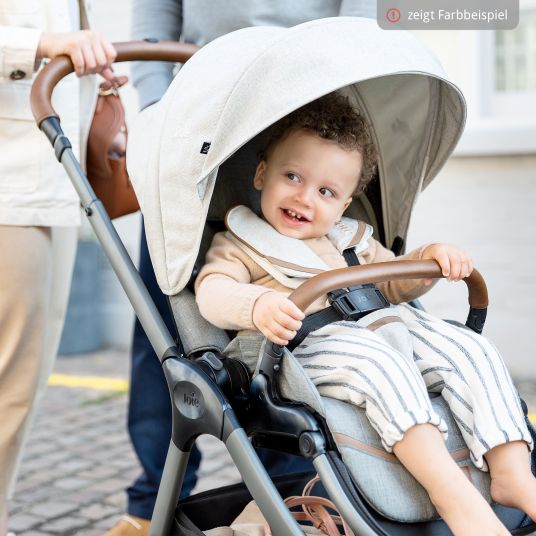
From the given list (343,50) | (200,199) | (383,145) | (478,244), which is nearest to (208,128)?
(200,199)

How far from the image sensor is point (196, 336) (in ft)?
7.54

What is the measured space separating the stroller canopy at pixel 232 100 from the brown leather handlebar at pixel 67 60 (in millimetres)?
220

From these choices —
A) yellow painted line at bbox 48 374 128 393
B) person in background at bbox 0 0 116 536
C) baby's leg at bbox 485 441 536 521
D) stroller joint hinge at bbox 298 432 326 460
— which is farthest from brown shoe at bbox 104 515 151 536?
yellow painted line at bbox 48 374 128 393

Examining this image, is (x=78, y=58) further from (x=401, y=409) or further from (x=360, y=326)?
(x=401, y=409)

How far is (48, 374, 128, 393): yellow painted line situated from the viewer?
5.52 m

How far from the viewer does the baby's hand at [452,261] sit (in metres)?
2.23

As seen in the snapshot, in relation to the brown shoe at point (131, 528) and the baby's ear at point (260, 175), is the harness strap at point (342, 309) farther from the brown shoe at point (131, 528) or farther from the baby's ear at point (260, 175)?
the brown shoe at point (131, 528)

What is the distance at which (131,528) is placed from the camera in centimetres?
296

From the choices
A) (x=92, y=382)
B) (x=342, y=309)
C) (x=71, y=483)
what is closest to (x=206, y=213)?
(x=342, y=309)

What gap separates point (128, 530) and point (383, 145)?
1.44m

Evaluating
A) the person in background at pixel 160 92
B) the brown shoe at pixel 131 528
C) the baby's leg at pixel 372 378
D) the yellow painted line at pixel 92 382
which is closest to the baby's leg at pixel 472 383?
the baby's leg at pixel 372 378

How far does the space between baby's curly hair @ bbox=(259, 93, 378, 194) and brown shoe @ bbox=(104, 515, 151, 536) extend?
124cm

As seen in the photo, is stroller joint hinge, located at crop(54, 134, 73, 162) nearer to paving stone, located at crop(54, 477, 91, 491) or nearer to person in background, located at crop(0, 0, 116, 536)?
person in background, located at crop(0, 0, 116, 536)

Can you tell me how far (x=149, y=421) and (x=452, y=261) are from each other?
1.31m
